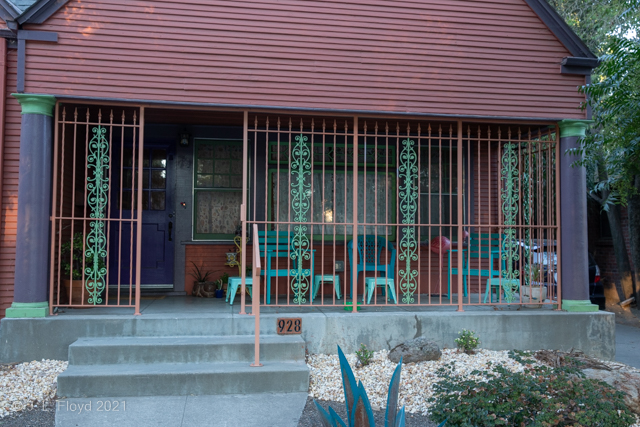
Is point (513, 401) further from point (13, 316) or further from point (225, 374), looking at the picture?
point (13, 316)

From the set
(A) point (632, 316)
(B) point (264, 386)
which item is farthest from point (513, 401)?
(A) point (632, 316)

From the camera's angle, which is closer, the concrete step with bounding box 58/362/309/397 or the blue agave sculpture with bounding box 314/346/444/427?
the blue agave sculpture with bounding box 314/346/444/427

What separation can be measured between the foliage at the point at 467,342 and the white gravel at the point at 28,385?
4074 mm

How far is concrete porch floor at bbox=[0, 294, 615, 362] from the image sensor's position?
5352 millimetres

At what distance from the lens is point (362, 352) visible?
5492mm

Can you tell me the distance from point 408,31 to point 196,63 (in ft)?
8.27

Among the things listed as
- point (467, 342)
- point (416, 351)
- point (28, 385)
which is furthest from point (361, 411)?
point (28, 385)

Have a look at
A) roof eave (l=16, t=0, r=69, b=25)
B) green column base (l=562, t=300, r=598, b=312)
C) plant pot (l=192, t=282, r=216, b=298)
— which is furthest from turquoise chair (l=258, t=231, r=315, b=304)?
roof eave (l=16, t=0, r=69, b=25)

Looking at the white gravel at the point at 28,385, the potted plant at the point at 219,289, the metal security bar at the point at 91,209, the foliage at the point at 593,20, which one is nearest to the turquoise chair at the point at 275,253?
the potted plant at the point at 219,289

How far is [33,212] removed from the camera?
543cm

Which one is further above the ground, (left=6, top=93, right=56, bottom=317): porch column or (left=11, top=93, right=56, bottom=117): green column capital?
(left=11, top=93, right=56, bottom=117): green column capital

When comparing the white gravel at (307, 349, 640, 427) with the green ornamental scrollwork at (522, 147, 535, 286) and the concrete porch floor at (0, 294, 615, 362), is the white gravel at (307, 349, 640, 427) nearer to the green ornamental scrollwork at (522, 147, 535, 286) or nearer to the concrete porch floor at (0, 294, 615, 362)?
the concrete porch floor at (0, 294, 615, 362)

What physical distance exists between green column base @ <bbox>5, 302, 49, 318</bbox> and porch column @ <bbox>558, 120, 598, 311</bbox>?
19.3 ft

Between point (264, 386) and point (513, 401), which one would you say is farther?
point (264, 386)
